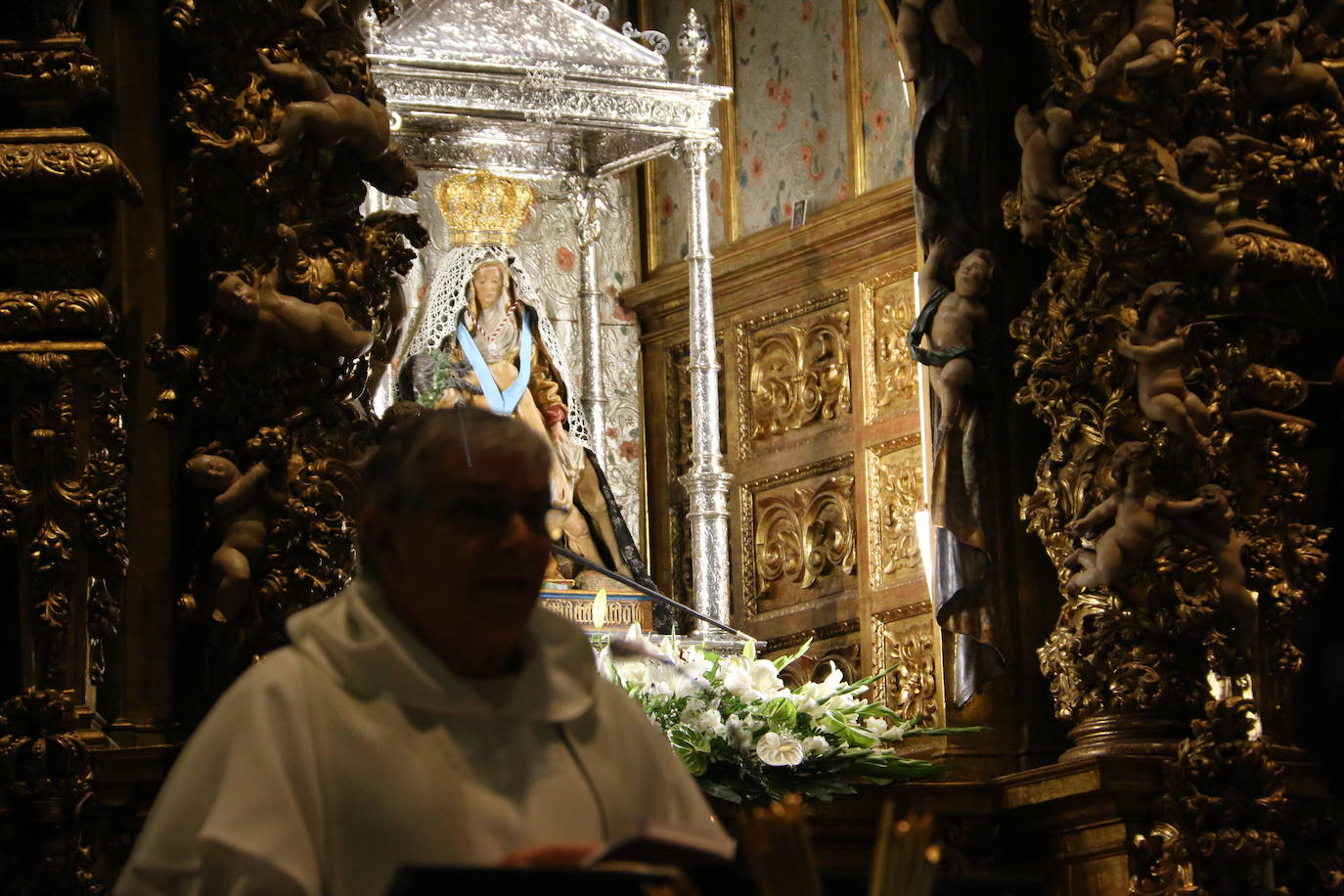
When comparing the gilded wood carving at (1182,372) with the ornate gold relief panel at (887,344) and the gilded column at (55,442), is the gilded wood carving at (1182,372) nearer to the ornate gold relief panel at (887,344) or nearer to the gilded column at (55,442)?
the gilded column at (55,442)

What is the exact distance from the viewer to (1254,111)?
563cm

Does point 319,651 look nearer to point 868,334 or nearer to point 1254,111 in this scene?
point 1254,111

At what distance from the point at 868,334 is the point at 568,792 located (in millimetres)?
8483

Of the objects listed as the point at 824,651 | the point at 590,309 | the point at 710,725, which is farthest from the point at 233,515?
the point at 590,309

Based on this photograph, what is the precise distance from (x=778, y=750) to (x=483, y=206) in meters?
6.23

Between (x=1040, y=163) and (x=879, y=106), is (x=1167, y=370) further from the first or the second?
(x=879, y=106)

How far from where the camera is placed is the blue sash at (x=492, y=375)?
432 inches

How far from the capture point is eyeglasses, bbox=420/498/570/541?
2516 millimetres

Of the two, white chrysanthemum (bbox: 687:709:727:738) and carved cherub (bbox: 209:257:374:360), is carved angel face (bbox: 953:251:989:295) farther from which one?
carved cherub (bbox: 209:257:374:360)

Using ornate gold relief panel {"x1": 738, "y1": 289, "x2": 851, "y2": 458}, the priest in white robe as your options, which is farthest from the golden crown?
the priest in white robe

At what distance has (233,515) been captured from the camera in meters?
4.35

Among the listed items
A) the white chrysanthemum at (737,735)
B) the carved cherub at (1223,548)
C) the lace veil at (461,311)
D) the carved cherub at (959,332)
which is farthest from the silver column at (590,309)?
the carved cherub at (1223,548)

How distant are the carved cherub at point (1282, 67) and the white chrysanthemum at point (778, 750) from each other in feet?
6.33

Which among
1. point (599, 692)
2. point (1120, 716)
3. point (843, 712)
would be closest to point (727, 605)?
point (843, 712)
